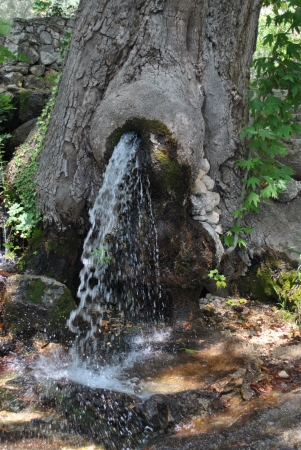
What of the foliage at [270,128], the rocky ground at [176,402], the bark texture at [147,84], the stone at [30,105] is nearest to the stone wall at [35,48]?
the stone at [30,105]

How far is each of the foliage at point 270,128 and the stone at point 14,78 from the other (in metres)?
5.19

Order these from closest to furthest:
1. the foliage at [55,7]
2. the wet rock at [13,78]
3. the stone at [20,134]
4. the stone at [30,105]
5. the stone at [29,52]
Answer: the stone at [20,134] → the stone at [30,105] → the wet rock at [13,78] → the stone at [29,52] → the foliage at [55,7]

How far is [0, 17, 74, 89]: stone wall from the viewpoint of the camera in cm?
850

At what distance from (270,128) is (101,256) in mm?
2183

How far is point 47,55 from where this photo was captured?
29.0 feet

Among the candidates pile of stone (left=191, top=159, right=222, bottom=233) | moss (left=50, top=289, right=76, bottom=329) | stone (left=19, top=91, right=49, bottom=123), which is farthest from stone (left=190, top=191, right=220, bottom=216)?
stone (left=19, top=91, right=49, bottom=123)

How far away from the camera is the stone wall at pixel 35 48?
27.9 feet

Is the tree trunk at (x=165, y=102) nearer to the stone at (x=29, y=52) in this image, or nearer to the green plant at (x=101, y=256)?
the green plant at (x=101, y=256)

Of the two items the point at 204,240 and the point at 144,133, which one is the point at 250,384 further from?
the point at 144,133

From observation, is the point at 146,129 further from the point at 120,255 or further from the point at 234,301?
the point at 234,301

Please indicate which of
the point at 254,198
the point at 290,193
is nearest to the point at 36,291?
the point at 254,198

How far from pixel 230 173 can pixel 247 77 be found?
1091 millimetres

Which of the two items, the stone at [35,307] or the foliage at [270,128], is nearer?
the stone at [35,307]

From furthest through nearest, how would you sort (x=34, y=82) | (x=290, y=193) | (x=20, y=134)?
(x=34, y=82)
(x=20, y=134)
(x=290, y=193)
